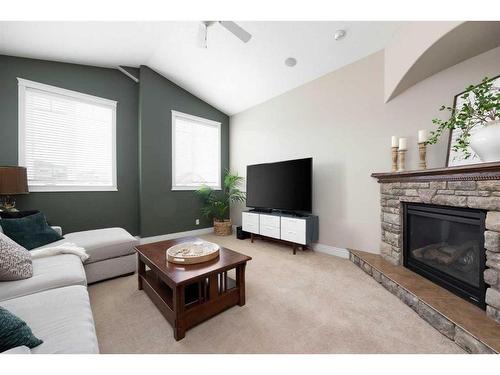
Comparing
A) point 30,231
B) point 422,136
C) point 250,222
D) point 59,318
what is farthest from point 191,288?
point 422,136

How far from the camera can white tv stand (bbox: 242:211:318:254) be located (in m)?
3.01

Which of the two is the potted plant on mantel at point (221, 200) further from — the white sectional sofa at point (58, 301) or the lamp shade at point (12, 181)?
the lamp shade at point (12, 181)

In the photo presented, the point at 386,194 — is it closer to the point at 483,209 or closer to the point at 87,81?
the point at 483,209

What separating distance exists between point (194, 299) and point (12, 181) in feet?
8.03

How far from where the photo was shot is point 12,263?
1.35m

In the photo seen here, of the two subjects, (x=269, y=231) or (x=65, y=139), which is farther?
(x=269, y=231)

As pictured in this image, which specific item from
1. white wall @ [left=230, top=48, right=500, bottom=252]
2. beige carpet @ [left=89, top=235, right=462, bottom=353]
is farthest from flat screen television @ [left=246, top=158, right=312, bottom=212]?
beige carpet @ [left=89, top=235, right=462, bottom=353]

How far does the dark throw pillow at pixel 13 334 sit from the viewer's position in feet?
2.46

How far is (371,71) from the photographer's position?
267cm

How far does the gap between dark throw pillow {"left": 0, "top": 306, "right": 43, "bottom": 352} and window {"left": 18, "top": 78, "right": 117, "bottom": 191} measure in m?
2.93

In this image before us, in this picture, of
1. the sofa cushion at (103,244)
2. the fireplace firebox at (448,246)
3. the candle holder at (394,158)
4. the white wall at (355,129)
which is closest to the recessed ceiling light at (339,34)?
the white wall at (355,129)

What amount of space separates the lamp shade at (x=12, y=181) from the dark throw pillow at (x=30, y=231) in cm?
39

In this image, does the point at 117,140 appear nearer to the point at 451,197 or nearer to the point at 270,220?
the point at 270,220

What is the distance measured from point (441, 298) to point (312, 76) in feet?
10.1
